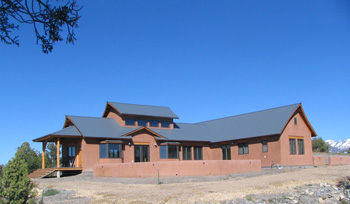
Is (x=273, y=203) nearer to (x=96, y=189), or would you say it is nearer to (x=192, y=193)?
(x=192, y=193)

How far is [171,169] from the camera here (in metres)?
26.8

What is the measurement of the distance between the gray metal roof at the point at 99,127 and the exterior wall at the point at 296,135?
14.0 meters

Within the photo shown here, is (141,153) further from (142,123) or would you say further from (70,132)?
(70,132)

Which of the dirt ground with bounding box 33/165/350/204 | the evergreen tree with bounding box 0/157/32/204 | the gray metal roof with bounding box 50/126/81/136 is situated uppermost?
the gray metal roof with bounding box 50/126/81/136

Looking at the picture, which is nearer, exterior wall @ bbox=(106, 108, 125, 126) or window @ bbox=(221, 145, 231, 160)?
exterior wall @ bbox=(106, 108, 125, 126)

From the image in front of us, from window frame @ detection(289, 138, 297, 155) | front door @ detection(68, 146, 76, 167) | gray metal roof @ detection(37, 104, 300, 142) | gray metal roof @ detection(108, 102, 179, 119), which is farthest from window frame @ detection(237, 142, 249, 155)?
front door @ detection(68, 146, 76, 167)

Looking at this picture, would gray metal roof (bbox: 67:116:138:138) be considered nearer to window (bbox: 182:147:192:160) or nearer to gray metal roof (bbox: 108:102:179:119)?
gray metal roof (bbox: 108:102:179:119)

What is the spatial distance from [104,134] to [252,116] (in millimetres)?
15829

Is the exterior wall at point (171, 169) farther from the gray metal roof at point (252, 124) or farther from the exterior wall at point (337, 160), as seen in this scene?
the exterior wall at point (337, 160)

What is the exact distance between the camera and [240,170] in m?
29.1

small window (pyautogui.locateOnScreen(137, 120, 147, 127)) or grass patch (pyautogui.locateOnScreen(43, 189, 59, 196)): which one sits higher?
small window (pyautogui.locateOnScreen(137, 120, 147, 127))

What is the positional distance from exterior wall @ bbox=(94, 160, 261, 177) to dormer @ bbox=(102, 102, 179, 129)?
8.40 m

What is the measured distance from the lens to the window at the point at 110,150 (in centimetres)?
3278

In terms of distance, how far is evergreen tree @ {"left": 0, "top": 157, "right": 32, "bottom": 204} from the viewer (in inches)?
536
